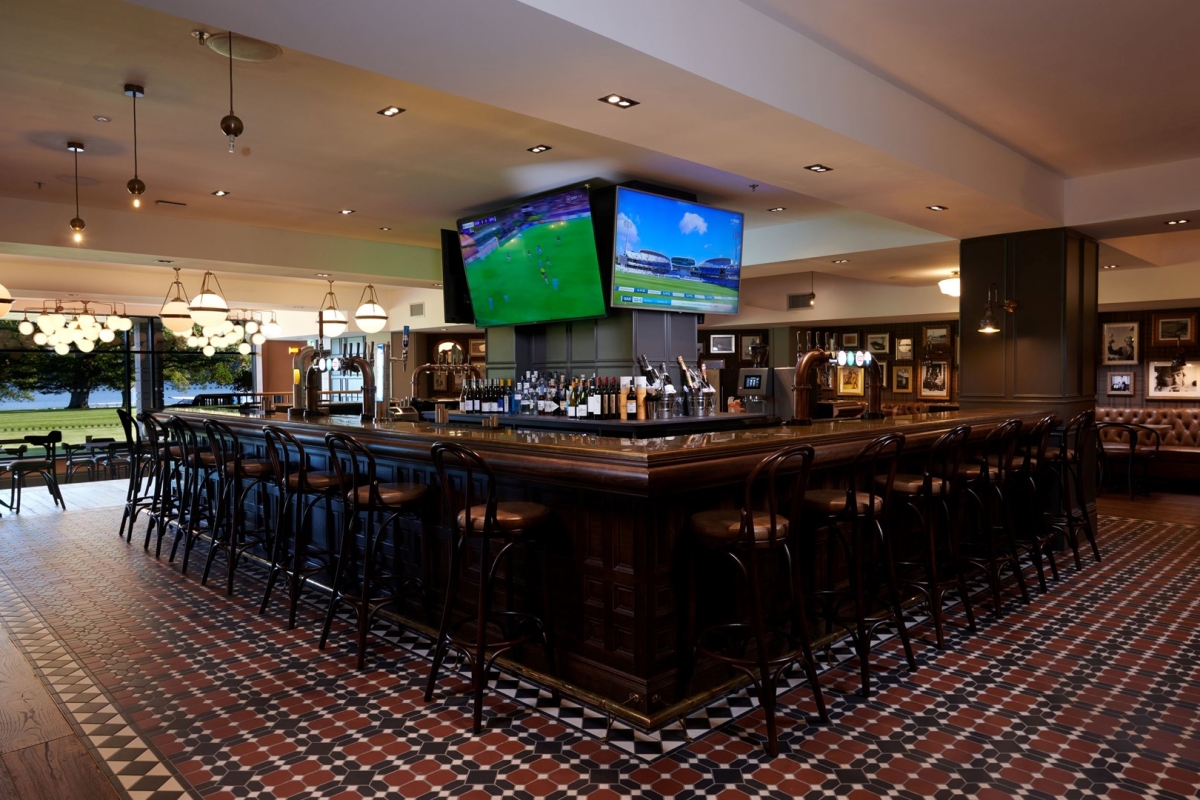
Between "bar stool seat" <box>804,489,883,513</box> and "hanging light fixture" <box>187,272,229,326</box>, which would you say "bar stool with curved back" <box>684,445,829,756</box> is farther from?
"hanging light fixture" <box>187,272,229,326</box>

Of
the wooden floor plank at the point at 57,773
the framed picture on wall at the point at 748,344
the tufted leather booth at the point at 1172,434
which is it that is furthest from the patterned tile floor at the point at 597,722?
the framed picture on wall at the point at 748,344

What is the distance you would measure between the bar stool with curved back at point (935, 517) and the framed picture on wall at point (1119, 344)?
7497 mm

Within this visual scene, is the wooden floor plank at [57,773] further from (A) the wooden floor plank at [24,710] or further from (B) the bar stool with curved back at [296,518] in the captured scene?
(B) the bar stool with curved back at [296,518]

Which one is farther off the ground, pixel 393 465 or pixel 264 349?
pixel 264 349

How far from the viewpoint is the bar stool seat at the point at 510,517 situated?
10.1ft

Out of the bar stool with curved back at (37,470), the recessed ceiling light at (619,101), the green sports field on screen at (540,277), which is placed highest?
the recessed ceiling light at (619,101)

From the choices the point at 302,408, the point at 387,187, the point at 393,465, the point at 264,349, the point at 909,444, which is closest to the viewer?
the point at 909,444

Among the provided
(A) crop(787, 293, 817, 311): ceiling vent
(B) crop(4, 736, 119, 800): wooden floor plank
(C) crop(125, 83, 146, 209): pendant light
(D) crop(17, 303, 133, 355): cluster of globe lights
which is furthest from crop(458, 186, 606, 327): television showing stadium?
(A) crop(787, 293, 817, 311): ceiling vent

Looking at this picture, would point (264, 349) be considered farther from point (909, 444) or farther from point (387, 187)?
point (909, 444)

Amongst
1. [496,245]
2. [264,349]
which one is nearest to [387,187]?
[496,245]

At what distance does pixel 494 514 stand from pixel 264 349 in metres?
16.8

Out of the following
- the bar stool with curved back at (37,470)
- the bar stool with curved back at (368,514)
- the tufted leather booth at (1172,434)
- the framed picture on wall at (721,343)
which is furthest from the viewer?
the framed picture on wall at (721,343)

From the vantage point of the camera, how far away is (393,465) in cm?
443

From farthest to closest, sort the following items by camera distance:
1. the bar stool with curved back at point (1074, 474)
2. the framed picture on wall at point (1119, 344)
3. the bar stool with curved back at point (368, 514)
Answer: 1. the framed picture on wall at point (1119, 344)
2. the bar stool with curved back at point (1074, 474)
3. the bar stool with curved back at point (368, 514)
